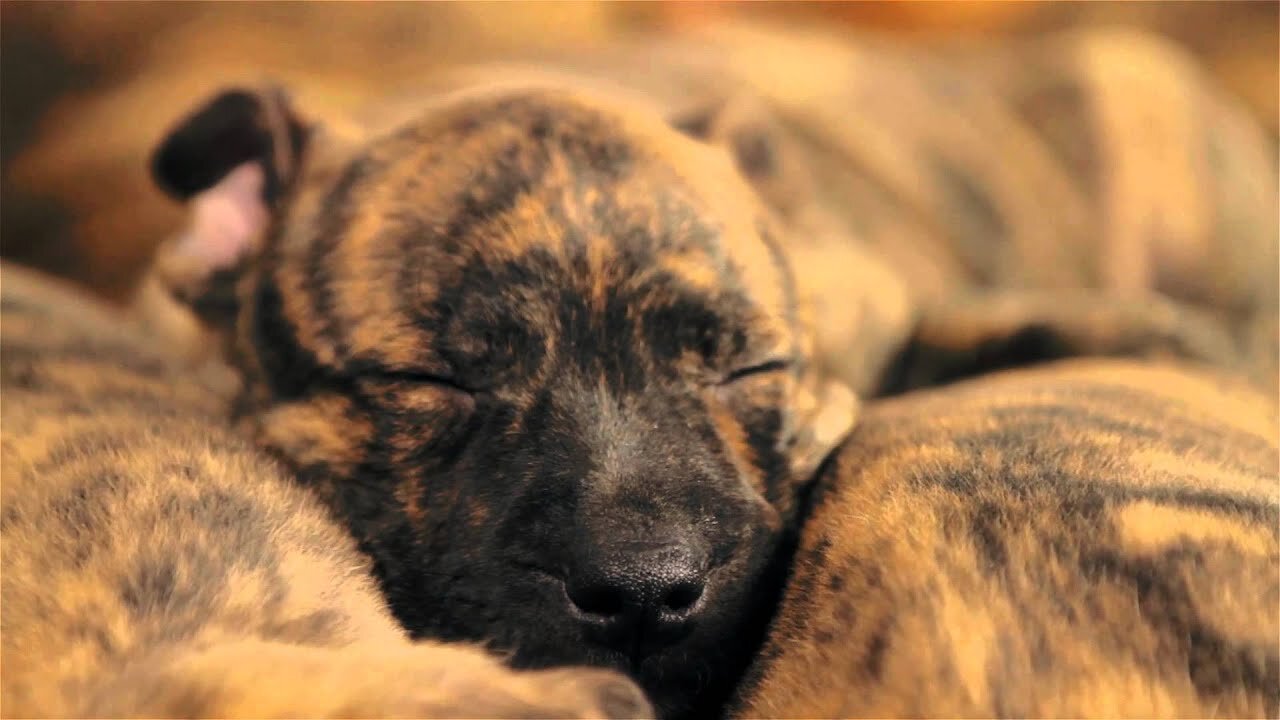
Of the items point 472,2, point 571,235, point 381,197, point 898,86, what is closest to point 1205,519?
point 571,235

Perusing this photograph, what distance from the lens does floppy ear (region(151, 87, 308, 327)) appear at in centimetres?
166

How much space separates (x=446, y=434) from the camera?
131cm

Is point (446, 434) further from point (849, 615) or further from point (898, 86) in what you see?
point (898, 86)

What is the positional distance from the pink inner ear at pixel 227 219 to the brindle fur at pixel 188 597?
445 mm

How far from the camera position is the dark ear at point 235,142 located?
1658 mm

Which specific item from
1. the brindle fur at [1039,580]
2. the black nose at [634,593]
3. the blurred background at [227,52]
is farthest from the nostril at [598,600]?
the blurred background at [227,52]

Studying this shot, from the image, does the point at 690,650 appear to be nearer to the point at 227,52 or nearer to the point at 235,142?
the point at 235,142

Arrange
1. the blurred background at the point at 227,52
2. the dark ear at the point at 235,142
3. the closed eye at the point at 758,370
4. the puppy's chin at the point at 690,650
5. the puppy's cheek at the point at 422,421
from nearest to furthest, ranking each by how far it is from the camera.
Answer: the puppy's chin at the point at 690,650, the puppy's cheek at the point at 422,421, the closed eye at the point at 758,370, the dark ear at the point at 235,142, the blurred background at the point at 227,52

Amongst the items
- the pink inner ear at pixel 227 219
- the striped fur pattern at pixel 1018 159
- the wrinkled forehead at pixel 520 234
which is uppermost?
the wrinkled forehead at pixel 520 234

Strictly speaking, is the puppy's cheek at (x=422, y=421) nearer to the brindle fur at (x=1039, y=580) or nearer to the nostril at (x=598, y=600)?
the nostril at (x=598, y=600)

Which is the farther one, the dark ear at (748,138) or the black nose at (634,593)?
the dark ear at (748,138)

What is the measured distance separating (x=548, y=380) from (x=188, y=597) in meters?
0.51

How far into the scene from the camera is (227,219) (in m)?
1.67

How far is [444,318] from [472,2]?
2.27 m
